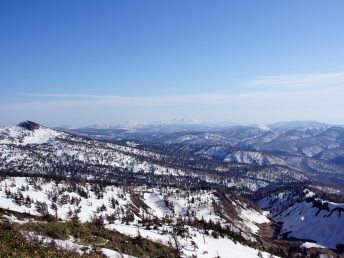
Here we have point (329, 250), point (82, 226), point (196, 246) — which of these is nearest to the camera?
point (82, 226)

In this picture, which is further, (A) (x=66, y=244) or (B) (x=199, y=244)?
(B) (x=199, y=244)

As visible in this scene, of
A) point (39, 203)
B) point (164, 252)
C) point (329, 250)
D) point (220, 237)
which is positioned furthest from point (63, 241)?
point (329, 250)

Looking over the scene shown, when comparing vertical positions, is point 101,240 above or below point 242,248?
above

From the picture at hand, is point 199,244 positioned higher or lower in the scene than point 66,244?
lower

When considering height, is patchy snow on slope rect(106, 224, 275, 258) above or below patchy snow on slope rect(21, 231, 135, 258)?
below

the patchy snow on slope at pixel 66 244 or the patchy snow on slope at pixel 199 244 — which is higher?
the patchy snow on slope at pixel 66 244

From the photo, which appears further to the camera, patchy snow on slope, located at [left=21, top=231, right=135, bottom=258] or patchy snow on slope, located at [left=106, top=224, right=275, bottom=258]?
patchy snow on slope, located at [left=106, top=224, right=275, bottom=258]

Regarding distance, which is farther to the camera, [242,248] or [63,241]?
[242,248]

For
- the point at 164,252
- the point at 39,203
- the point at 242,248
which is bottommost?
the point at 39,203

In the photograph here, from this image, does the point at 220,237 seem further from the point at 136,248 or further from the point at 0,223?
the point at 0,223

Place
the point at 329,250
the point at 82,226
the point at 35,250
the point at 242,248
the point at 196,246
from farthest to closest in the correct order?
the point at 329,250
the point at 242,248
the point at 196,246
the point at 82,226
the point at 35,250

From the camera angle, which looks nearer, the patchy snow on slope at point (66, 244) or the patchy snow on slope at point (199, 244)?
the patchy snow on slope at point (66, 244)
